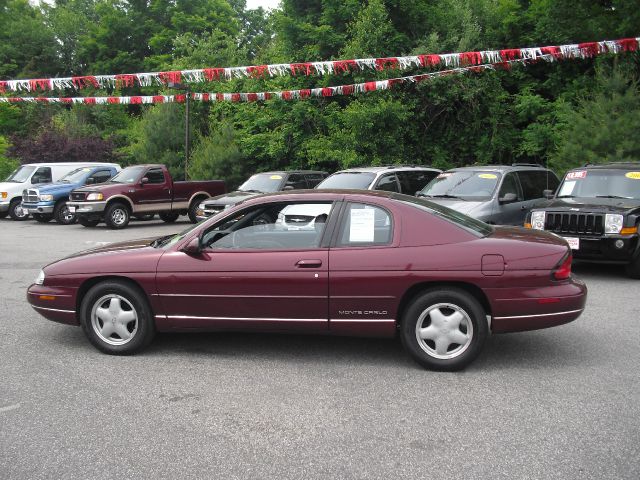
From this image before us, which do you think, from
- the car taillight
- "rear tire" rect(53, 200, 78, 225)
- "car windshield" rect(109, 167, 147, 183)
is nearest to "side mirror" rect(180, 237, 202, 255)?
the car taillight

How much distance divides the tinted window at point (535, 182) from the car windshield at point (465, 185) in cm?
79

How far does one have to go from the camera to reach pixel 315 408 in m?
4.29

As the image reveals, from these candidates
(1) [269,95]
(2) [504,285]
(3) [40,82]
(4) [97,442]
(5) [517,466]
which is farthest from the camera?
(1) [269,95]

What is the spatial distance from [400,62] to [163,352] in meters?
13.2

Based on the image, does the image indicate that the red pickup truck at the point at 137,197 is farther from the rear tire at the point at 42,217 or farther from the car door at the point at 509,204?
the car door at the point at 509,204

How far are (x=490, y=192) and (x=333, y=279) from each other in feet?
21.4

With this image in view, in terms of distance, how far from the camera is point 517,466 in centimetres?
343

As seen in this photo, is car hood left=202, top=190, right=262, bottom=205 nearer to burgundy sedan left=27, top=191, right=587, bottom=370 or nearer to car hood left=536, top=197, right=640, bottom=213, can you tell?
car hood left=536, top=197, right=640, bottom=213

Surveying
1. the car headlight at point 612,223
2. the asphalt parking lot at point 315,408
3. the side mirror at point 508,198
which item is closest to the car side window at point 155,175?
the side mirror at point 508,198

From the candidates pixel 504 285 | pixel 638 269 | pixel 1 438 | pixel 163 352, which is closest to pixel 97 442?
pixel 1 438

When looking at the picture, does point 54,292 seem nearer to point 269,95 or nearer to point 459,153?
point 269,95

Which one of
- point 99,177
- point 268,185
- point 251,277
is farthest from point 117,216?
point 251,277

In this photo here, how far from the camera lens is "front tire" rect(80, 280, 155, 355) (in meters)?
5.45

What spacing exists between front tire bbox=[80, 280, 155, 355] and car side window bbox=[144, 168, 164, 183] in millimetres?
13976
